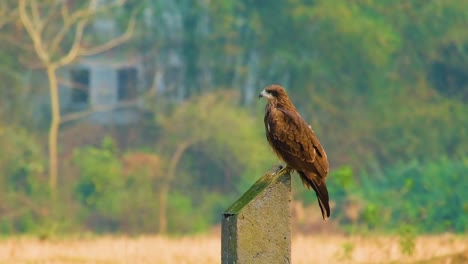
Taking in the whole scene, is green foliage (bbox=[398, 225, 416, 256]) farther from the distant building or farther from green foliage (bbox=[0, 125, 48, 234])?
the distant building

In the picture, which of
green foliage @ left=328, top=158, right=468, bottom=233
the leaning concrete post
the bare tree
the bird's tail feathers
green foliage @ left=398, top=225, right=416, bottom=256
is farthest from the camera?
the bare tree

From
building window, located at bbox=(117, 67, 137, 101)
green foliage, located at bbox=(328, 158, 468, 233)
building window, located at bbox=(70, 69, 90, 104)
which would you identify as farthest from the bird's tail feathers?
building window, located at bbox=(117, 67, 137, 101)

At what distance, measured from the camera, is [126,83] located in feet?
169

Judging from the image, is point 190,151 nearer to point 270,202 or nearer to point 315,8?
point 315,8

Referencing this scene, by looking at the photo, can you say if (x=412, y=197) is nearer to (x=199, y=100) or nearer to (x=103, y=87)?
(x=199, y=100)

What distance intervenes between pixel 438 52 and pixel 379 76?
259 centimetres

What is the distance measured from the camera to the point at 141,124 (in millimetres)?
47156

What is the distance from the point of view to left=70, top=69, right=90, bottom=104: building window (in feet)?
165

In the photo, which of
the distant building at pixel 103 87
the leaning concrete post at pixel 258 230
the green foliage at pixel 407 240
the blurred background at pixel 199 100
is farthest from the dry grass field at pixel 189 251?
the distant building at pixel 103 87

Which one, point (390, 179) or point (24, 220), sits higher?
point (390, 179)

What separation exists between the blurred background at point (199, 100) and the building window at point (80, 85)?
3.6 inches

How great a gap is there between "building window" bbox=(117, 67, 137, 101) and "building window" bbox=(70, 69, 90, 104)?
1263 mm

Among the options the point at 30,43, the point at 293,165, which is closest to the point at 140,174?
the point at 30,43

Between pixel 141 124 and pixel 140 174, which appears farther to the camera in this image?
pixel 141 124
